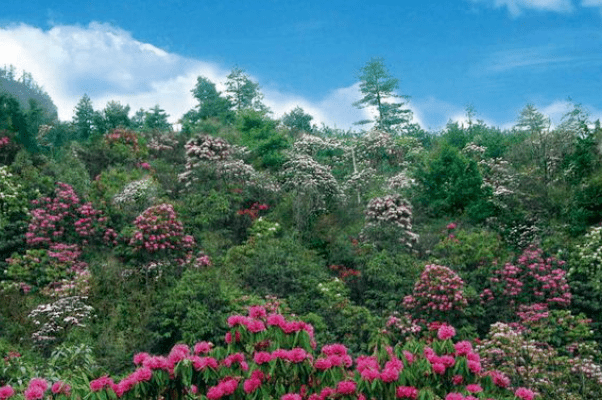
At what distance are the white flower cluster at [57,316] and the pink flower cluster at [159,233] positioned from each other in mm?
2351

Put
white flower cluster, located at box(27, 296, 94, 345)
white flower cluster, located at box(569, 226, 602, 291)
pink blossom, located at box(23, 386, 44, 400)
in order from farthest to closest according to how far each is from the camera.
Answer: white flower cluster, located at box(569, 226, 602, 291) → white flower cluster, located at box(27, 296, 94, 345) → pink blossom, located at box(23, 386, 44, 400)

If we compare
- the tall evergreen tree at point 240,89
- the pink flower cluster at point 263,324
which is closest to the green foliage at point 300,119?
the tall evergreen tree at point 240,89

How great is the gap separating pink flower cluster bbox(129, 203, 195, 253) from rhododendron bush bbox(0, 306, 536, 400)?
9.54m

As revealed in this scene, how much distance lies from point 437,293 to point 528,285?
239 centimetres

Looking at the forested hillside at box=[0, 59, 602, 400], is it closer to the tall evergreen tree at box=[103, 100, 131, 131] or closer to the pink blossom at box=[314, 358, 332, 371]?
the pink blossom at box=[314, 358, 332, 371]

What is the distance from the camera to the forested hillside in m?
4.97

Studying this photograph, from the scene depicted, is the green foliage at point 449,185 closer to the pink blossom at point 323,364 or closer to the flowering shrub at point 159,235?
the flowering shrub at point 159,235

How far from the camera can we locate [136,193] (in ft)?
57.8

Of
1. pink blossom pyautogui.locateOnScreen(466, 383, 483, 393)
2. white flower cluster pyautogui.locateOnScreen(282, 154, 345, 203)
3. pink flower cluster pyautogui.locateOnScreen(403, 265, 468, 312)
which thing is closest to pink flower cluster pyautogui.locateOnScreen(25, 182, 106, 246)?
white flower cluster pyautogui.locateOnScreen(282, 154, 345, 203)

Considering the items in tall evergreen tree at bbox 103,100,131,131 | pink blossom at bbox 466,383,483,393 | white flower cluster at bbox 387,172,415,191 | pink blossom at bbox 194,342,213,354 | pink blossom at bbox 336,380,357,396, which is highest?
tall evergreen tree at bbox 103,100,131,131

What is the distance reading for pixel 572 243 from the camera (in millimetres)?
14570

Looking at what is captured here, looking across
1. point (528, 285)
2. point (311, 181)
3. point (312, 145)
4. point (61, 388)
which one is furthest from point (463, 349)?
point (312, 145)

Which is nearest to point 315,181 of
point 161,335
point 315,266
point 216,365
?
point 315,266

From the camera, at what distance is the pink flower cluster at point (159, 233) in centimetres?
1450
